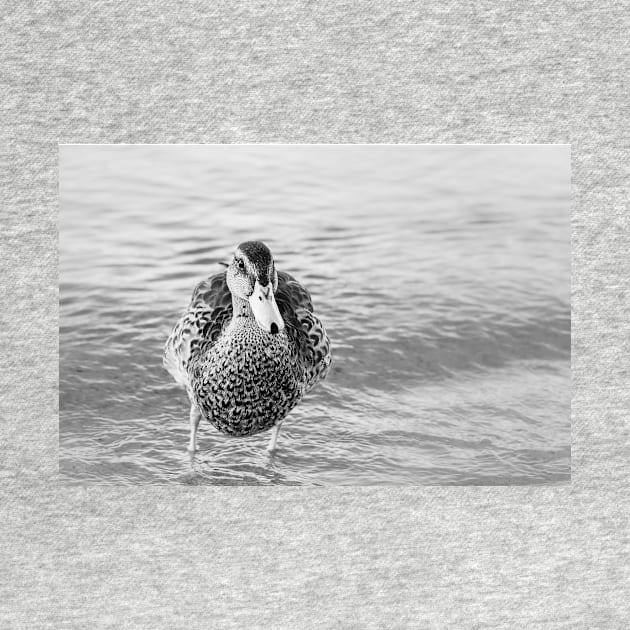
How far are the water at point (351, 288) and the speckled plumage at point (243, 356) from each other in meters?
0.05

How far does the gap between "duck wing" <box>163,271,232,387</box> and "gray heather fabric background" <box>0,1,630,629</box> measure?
0.32 metres

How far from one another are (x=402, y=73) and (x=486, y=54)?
0.74ft

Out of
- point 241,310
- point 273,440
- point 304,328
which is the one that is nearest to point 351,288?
point 304,328

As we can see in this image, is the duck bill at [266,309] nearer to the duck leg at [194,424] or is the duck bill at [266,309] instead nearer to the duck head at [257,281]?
the duck head at [257,281]

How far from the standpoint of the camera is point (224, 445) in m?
3.62

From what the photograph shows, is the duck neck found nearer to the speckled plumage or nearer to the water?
the speckled plumage

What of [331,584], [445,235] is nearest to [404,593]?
[331,584]

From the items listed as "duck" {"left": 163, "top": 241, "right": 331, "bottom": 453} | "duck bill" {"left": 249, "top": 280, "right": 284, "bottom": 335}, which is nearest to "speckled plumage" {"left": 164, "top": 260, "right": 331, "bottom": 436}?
"duck" {"left": 163, "top": 241, "right": 331, "bottom": 453}

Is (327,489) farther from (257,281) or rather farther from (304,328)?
(257,281)

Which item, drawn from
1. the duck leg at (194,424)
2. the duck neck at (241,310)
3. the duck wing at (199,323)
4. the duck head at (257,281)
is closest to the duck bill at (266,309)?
the duck head at (257,281)

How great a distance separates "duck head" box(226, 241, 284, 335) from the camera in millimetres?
3344

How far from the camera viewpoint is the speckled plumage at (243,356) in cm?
352

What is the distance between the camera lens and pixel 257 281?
3.37 m

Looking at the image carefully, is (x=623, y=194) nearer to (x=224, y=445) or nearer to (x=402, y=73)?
(x=402, y=73)
